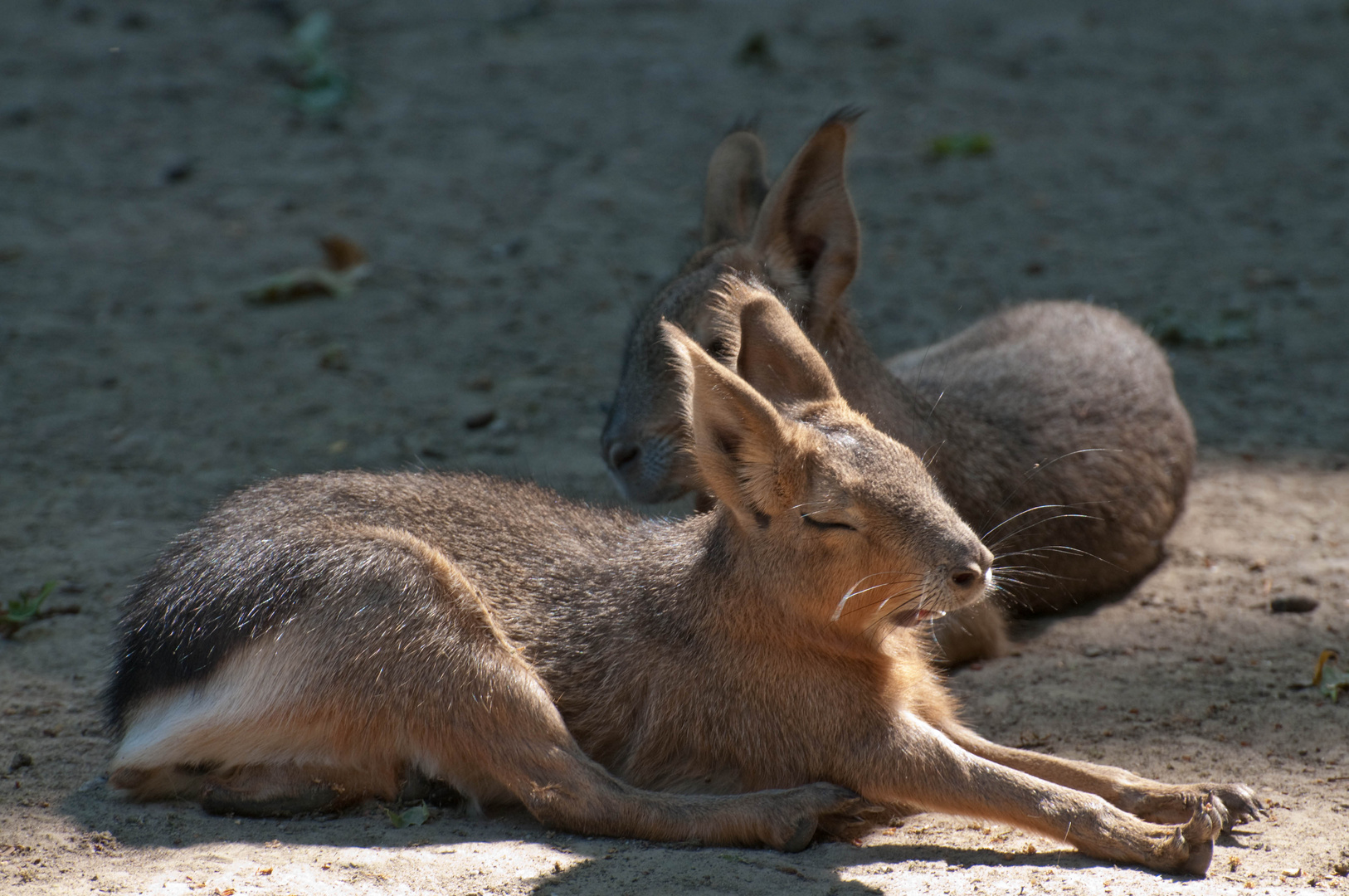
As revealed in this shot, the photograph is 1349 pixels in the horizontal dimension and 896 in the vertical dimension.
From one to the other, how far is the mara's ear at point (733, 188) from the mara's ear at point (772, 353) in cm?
134

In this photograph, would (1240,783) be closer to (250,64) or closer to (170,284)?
(170,284)

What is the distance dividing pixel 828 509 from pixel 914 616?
293mm

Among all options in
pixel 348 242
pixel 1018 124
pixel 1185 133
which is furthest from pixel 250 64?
pixel 1185 133

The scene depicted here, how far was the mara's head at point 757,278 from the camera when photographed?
13.1ft

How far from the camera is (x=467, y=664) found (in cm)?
309

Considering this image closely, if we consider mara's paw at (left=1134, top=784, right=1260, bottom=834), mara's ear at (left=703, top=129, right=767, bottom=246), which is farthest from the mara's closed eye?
mara's ear at (left=703, top=129, right=767, bottom=246)

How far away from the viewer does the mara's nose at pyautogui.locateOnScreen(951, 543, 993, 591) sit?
2826mm

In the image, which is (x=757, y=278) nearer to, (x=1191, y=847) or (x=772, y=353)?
(x=772, y=353)

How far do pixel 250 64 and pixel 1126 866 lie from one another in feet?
24.5

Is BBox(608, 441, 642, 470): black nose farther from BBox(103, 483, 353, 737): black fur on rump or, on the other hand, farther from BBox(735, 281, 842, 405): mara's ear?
BBox(103, 483, 353, 737): black fur on rump

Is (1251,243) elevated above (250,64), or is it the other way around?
(250,64)

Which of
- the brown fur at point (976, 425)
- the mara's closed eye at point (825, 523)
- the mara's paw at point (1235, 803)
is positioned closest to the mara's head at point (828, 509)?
the mara's closed eye at point (825, 523)

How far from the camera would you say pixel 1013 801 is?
9.47ft

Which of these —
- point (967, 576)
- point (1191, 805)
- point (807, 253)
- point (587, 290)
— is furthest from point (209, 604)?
point (587, 290)
